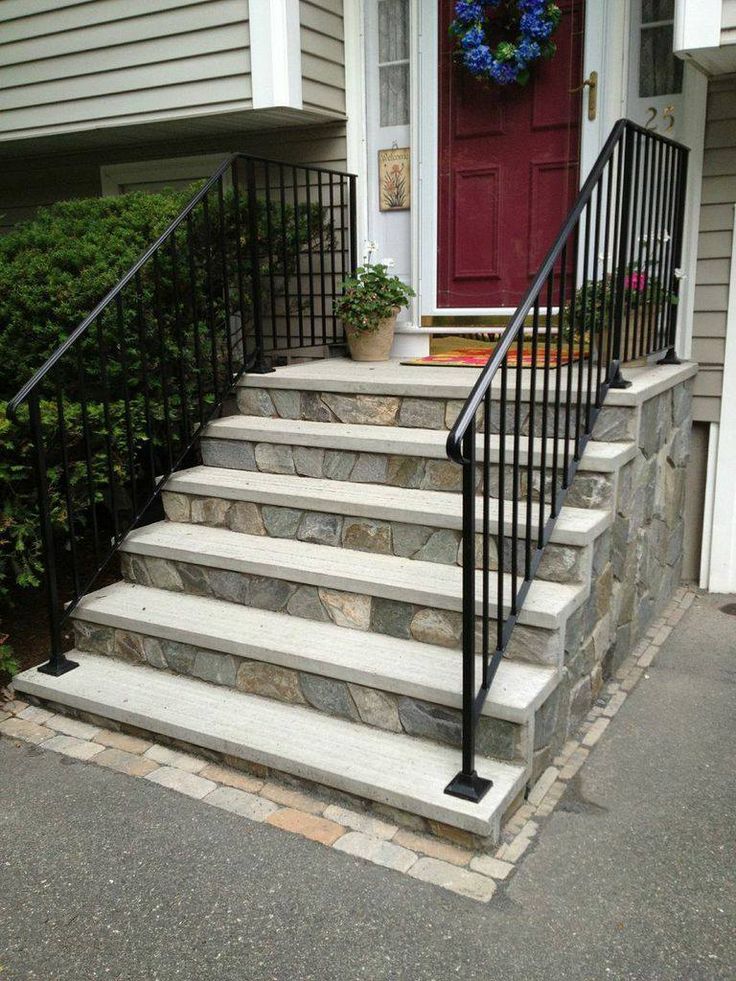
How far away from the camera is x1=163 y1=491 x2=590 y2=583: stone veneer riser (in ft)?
9.04

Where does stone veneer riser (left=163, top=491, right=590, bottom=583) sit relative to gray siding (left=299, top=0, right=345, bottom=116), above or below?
below

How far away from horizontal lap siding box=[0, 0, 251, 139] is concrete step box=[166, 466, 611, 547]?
6.40 feet

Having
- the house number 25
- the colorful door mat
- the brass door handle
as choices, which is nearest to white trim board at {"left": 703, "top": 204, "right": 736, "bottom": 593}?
the colorful door mat

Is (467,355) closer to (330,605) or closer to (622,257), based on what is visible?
(622,257)

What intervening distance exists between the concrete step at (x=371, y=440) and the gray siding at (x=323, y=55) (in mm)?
1734

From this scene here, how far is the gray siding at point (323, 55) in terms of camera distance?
4.24 m

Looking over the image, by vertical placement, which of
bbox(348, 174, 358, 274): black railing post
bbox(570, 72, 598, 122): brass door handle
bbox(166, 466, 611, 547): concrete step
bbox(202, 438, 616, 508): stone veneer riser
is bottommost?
bbox(166, 466, 611, 547): concrete step

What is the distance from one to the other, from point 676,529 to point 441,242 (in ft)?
6.18

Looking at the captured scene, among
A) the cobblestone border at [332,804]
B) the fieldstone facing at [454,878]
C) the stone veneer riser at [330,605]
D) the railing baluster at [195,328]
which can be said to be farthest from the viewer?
the railing baluster at [195,328]

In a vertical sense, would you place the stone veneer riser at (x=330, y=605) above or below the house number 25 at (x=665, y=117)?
below

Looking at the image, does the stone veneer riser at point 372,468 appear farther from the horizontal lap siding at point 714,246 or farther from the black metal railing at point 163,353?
the horizontal lap siding at point 714,246

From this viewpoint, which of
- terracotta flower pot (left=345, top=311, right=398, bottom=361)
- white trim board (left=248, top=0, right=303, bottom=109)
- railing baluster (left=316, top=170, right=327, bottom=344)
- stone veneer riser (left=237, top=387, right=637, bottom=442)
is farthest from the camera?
railing baluster (left=316, top=170, right=327, bottom=344)

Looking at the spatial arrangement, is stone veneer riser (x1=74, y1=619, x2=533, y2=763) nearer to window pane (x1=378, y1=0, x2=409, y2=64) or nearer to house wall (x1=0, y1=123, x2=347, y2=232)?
house wall (x1=0, y1=123, x2=347, y2=232)

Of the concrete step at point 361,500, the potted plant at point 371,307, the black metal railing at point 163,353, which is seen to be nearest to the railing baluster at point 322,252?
the black metal railing at point 163,353
